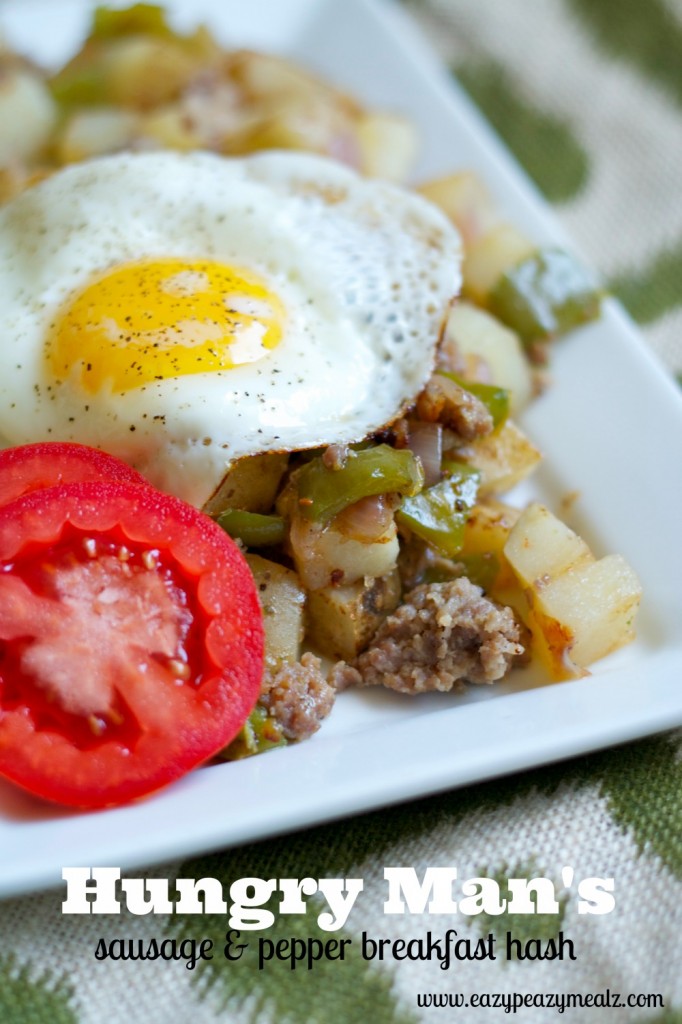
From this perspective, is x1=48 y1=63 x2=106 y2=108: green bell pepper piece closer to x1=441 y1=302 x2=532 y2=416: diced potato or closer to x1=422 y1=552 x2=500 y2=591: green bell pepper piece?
x1=441 y1=302 x2=532 y2=416: diced potato

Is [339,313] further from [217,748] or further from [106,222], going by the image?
[217,748]

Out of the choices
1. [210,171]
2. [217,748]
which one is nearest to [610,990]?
[217,748]

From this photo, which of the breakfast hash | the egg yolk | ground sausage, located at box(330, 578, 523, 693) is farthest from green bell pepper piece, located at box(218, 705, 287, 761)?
the egg yolk

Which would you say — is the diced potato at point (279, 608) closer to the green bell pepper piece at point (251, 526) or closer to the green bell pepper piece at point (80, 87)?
the green bell pepper piece at point (251, 526)

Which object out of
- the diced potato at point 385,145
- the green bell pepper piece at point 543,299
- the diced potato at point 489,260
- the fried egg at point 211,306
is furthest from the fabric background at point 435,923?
the diced potato at point 385,145

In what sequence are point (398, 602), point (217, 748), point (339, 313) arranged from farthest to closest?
point (339, 313), point (398, 602), point (217, 748)

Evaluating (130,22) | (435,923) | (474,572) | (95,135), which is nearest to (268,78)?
(130,22)
